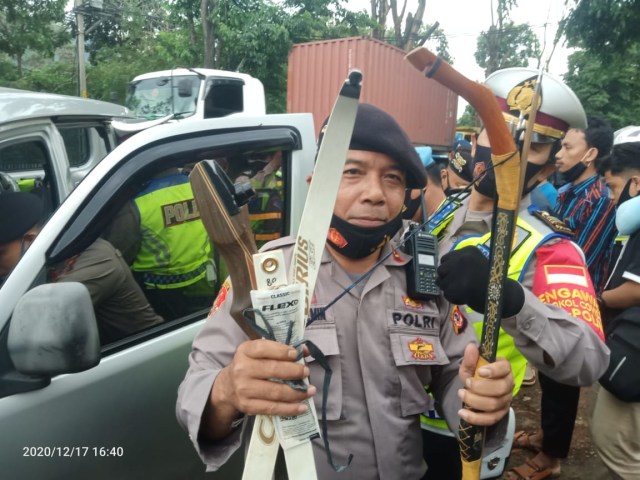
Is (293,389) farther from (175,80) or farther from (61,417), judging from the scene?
(175,80)

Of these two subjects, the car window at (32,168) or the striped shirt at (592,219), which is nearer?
the car window at (32,168)

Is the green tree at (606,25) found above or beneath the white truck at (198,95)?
Result: above

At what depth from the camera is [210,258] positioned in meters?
1.95

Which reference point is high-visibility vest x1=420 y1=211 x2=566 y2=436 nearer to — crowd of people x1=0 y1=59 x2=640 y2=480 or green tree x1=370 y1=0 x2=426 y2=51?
crowd of people x1=0 y1=59 x2=640 y2=480

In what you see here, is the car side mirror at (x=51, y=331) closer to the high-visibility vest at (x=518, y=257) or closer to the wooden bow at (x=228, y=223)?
the wooden bow at (x=228, y=223)

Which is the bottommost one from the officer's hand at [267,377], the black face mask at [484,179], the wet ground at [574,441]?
the wet ground at [574,441]

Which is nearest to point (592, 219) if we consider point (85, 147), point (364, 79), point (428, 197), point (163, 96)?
point (428, 197)

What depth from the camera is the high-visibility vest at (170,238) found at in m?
1.80

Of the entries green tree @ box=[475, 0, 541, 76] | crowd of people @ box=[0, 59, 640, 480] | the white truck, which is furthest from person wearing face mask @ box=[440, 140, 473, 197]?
green tree @ box=[475, 0, 541, 76]

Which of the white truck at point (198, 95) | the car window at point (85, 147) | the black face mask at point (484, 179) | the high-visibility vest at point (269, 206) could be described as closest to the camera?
the black face mask at point (484, 179)

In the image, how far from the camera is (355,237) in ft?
4.48

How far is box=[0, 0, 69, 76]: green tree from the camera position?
11723 millimetres

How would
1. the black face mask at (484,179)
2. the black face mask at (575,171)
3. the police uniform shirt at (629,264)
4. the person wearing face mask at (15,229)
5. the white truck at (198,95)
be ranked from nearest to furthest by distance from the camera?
the person wearing face mask at (15,229) < the black face mask at (484,179) < the police uniform shirt at (629,264) < the black face mask at (575,171) < the white truck at (198,95)

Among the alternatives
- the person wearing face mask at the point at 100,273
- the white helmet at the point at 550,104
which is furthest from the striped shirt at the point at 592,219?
the person wearing face mask at the point at 100,273
